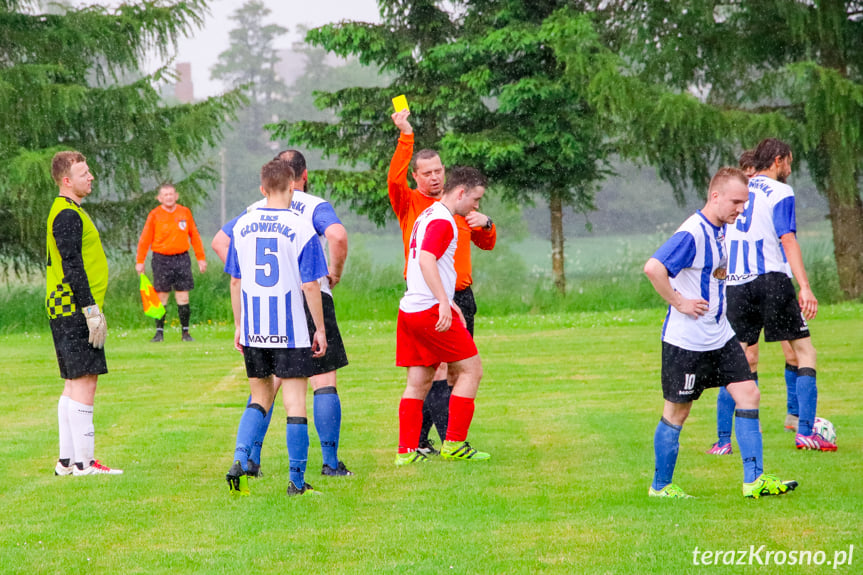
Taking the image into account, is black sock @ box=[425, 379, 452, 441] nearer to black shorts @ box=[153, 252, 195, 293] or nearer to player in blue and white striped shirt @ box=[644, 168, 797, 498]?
player in blue and white striped shirt @ box=[644, 168, 797, 498]

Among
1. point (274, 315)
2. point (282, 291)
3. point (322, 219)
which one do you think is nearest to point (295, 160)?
point (322, 219)

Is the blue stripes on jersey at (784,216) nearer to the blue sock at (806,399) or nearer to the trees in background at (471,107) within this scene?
the blue sock at (806,399)

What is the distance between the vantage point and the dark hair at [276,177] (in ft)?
19.8

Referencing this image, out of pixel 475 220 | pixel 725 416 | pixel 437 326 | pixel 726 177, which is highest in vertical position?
pixel 726 177

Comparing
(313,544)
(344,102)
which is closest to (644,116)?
(344,102)

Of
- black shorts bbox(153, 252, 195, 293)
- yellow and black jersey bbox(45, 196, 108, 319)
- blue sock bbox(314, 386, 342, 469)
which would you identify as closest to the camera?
blue sock bbox(314, 386, 342, 469)

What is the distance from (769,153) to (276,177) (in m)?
3.35

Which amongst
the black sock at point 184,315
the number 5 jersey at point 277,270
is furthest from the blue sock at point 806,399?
the black sock at point 184,315

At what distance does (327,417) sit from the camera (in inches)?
260

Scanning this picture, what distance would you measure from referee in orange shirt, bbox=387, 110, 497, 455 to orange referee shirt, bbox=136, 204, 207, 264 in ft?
30.1

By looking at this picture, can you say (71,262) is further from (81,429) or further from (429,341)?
(429,341)

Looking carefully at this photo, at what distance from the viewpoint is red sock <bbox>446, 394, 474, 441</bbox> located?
7.05 m

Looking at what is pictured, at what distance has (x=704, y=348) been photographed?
576 cm

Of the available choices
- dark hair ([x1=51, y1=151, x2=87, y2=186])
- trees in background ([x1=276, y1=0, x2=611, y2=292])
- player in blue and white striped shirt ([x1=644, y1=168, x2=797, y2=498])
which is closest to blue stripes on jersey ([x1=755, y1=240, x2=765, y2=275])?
player in blue and white striped shirt ([x1=644, y1=168, x2=797, y2=498])
